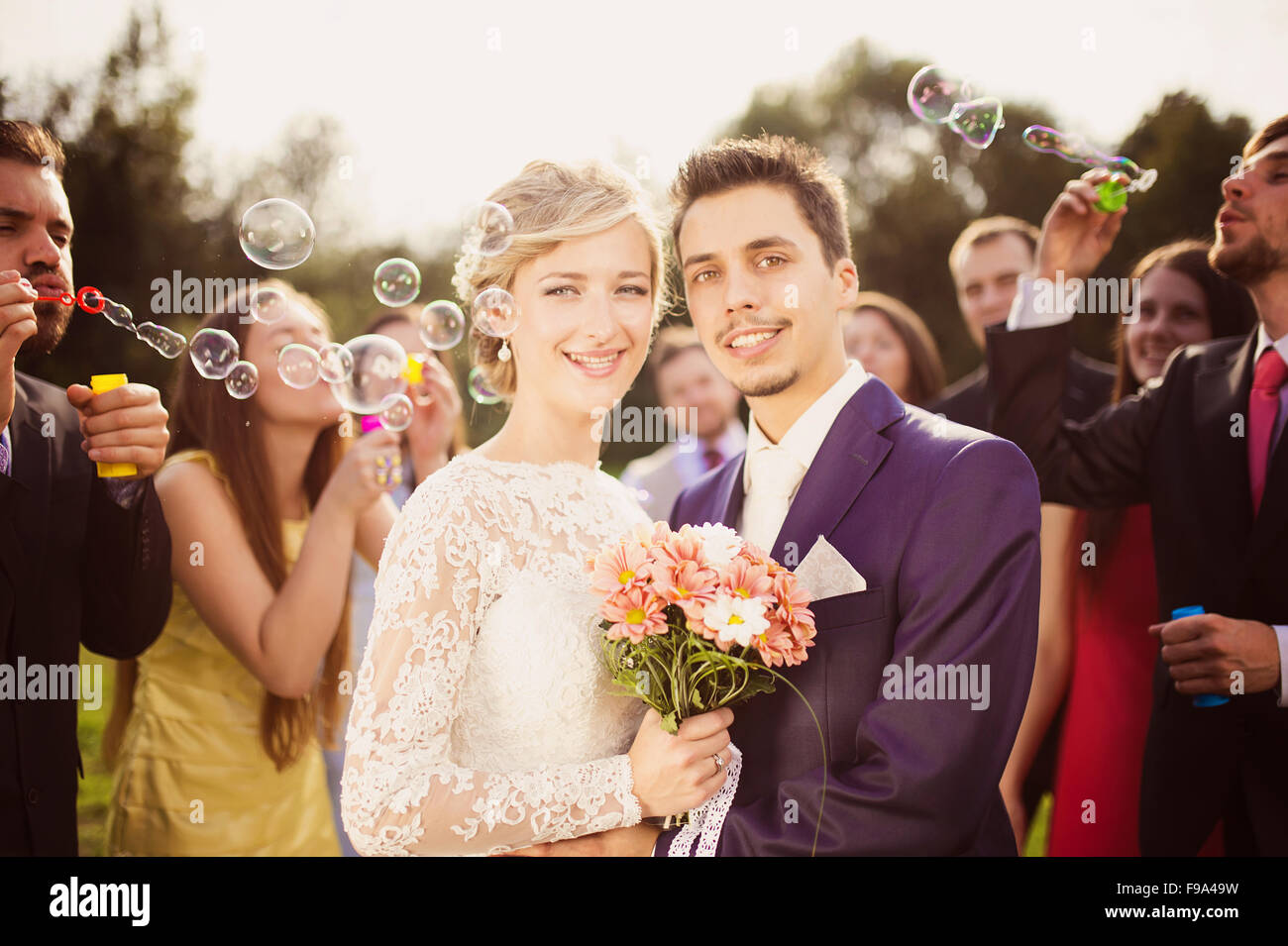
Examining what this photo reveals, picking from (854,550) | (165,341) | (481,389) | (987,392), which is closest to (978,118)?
Result: (987,392)

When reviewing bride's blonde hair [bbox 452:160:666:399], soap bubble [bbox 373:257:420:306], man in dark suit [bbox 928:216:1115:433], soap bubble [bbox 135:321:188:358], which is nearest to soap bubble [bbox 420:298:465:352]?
soap bubble [bbox 373:257:420:306]

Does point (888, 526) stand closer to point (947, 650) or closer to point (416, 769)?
point (947, 650)

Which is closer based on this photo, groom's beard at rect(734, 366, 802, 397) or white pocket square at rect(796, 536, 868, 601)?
white pocket square at rect(796, 536, 868, 601)

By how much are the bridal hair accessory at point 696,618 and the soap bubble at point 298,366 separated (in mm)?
1627

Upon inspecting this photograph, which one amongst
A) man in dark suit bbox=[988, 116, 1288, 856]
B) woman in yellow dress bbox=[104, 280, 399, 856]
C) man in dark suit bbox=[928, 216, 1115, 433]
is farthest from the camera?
man in dark suit bbox=[928, 216, 1115, 433]

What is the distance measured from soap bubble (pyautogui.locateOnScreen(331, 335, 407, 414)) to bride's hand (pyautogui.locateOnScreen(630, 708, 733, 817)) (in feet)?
5.69

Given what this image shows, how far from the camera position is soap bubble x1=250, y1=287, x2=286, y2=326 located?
12.4ft

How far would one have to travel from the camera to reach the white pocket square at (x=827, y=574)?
2898 mm

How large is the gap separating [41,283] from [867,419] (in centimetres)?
293

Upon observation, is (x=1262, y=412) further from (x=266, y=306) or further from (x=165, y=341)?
(x=165, y=341)

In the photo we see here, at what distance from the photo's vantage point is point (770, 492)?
328 cm

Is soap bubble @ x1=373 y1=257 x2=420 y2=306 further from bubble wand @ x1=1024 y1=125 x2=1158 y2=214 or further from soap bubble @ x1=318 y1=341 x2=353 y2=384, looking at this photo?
bubble wand @ x1=1024 y1=125 x2=1158 y2=214

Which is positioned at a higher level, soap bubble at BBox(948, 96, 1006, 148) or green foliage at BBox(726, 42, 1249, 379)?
green foliage at BBox(726, 42, 1249, 379)
